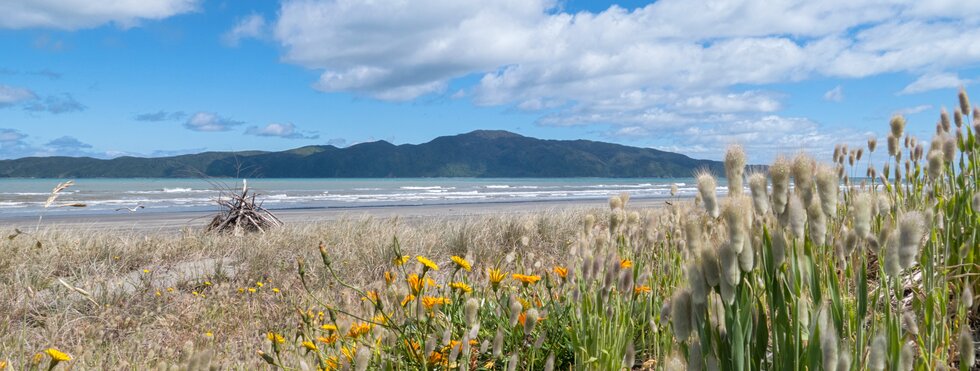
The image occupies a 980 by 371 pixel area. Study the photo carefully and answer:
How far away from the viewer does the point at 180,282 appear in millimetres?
5934

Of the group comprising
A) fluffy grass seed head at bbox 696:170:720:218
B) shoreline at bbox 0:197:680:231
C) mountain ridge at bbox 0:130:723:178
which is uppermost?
mountain ridge at bbox 0:130:723:178

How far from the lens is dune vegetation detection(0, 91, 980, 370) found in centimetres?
118

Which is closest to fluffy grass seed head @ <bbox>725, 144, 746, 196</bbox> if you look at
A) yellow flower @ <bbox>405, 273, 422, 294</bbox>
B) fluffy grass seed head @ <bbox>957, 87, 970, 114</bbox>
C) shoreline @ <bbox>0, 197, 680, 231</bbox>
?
yellow flower @ <bbox>405, 273, 422, 294</bbox>

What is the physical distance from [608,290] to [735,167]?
0.75 m

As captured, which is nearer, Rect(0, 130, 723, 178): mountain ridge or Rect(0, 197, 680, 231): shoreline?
Rect(0, 197, 680, 231): shoreline

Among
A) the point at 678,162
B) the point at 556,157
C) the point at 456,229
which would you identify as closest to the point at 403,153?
the point at 556,157

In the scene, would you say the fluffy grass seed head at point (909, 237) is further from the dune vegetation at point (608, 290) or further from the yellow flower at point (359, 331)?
the yellow flower at point (359, 331)

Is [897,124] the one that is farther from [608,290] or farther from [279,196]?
[279,196]

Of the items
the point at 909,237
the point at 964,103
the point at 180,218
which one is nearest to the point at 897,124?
the point at 964,103

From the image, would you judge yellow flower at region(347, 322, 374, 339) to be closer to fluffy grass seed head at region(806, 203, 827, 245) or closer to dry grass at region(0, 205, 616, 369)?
dry grass at region(0, 205, 616, 369)

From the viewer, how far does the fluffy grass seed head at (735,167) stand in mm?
1262

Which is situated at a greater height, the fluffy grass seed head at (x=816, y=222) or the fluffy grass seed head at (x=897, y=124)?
the fluffy grass seed head at (x=897, y=124)

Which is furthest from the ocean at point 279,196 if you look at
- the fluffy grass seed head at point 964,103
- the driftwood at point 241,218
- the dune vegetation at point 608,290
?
the fluffy grass seed head at point 964,103

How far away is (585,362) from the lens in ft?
7.07
